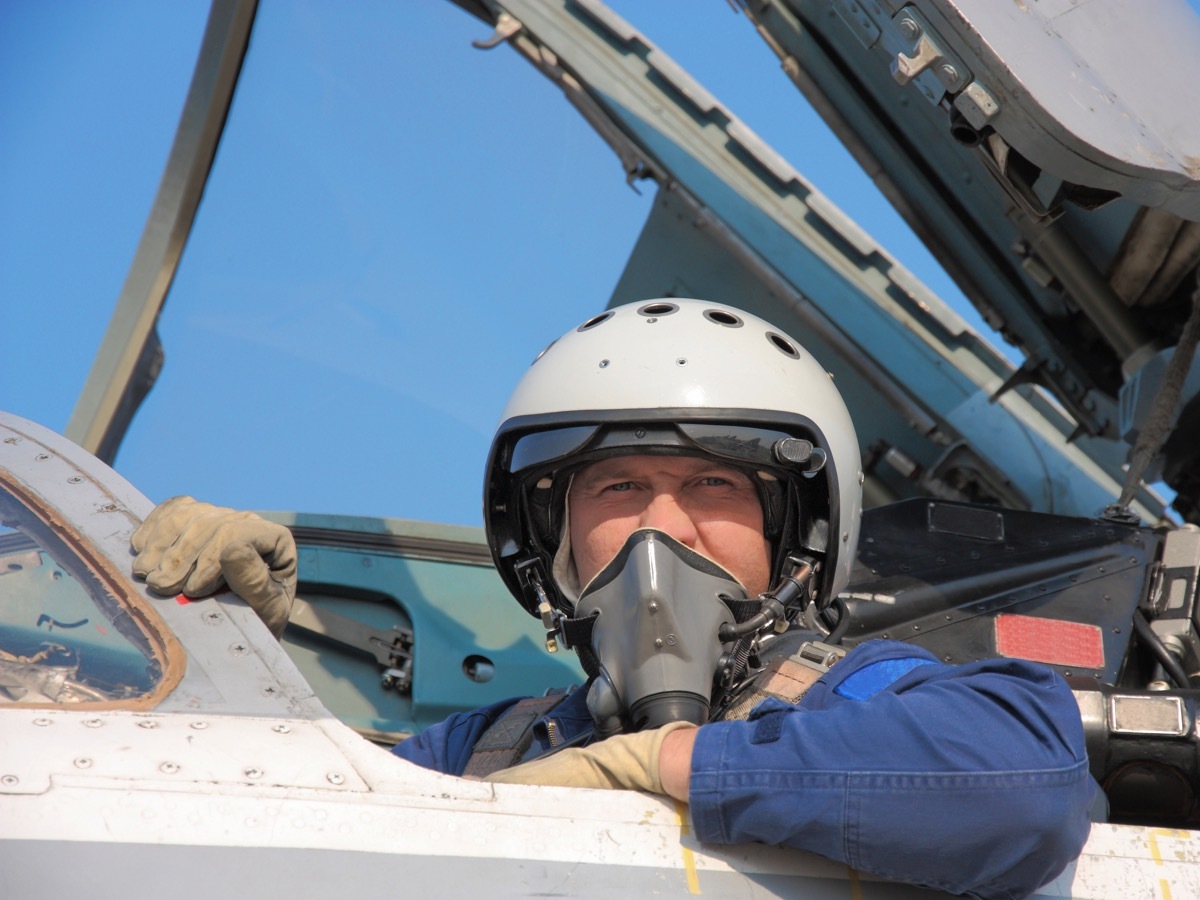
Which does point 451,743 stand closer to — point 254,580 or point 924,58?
point 254,580

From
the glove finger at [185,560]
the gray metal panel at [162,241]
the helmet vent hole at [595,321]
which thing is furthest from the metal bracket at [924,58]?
the gray metal panel at [162,241]

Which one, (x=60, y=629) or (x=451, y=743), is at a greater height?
(x=60, y=629)

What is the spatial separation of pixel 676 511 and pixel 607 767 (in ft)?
2.21

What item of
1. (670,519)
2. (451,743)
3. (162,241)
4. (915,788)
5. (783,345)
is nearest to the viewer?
(915,788)

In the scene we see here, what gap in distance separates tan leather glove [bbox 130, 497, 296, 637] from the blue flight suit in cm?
59

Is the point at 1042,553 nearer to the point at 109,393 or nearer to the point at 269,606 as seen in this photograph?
the point at 269,606

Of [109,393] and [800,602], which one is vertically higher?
[109,393]

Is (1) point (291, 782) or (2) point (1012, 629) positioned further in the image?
(2) point (1012, 629)

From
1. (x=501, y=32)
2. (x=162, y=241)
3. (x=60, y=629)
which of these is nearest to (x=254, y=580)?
(x=60, y=629)

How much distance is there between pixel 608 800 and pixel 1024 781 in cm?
42

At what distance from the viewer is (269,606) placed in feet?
5.61

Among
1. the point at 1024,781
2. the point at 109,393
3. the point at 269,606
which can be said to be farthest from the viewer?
the point at 109,393

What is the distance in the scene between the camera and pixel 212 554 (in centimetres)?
157

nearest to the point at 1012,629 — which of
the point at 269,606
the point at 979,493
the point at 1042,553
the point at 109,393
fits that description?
the point at 1042,553
